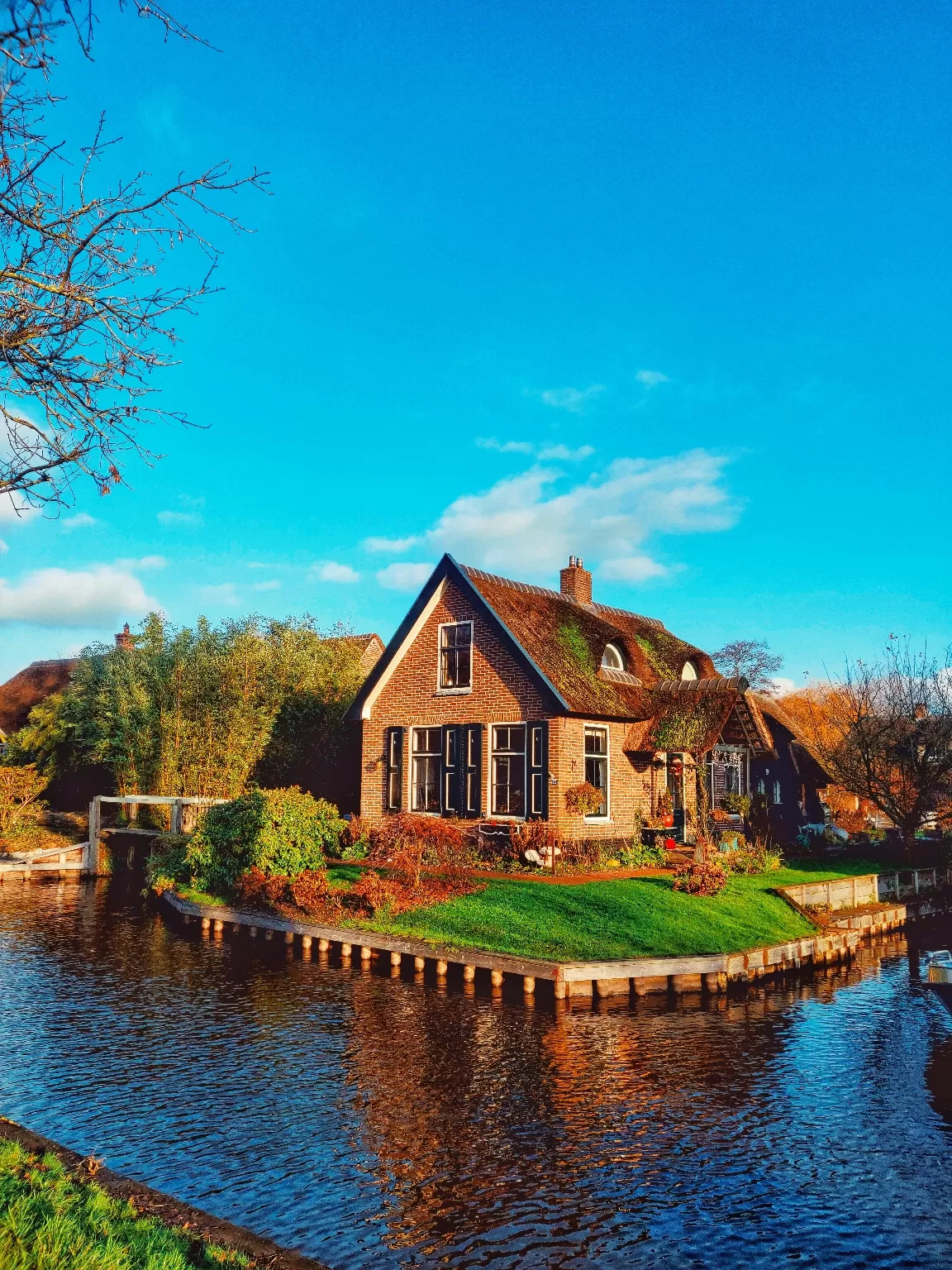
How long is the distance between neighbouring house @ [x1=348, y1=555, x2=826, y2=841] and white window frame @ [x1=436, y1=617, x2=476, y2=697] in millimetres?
39

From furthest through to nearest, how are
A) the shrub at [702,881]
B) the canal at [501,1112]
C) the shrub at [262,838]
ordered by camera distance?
1. the shrub at [262,838]
2. the shrub at [702,881]
3. the canal at [501,1112]

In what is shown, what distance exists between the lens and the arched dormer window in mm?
26891

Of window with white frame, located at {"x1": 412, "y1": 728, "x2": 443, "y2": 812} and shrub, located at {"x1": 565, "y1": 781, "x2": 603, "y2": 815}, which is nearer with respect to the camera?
shrub, located at {"x1": 565, "y1": 781, "x2": 603, "y2": 815}

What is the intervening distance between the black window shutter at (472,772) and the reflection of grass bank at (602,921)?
425 cm

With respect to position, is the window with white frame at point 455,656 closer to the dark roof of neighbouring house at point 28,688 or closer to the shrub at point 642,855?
the shrub at point 642,855

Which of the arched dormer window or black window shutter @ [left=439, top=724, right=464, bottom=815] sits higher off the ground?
the arched dormer window

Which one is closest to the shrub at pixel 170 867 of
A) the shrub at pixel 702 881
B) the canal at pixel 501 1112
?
the canal at pixel 501 1112

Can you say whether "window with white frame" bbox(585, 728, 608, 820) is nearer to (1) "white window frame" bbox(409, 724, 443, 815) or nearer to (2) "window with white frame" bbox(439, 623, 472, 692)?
(2) "window with white frame" bbox(439, 623, 472, 692)

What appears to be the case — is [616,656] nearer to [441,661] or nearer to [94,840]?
[441,661]

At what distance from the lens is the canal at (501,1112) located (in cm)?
775

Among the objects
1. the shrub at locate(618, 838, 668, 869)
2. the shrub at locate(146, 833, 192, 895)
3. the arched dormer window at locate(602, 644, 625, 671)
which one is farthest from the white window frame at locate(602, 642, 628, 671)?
the shrub at locate(146, 833, 192, 895)

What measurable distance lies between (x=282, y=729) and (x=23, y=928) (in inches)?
527

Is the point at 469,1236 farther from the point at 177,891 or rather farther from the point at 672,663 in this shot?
the point at 672,663

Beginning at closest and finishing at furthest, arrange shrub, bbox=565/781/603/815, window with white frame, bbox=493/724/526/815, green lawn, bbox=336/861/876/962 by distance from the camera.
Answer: green lawn, bbox=336/861/876/962 → shrub, bbox=565/781/603/815 → window with white frame, bbox=493/724/526/815
